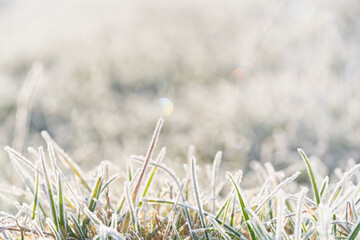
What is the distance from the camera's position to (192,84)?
354cm

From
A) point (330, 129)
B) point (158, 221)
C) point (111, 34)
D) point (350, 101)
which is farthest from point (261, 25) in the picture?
point (111, 34)

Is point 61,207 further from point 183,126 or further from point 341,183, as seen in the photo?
point 183,126

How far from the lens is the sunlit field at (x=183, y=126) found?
909 mm

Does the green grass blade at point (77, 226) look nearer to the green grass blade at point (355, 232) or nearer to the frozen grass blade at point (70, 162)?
the frozen grass blade at point (70, 162)

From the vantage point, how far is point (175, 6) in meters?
6.08

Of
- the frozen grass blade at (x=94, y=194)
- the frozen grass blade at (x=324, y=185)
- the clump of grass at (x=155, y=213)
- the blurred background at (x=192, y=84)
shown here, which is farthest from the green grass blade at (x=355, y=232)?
the blurred background at (x=192, y=84)

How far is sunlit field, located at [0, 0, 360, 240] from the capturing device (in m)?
0.91

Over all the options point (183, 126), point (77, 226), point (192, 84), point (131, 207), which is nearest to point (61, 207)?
point (77, 226)

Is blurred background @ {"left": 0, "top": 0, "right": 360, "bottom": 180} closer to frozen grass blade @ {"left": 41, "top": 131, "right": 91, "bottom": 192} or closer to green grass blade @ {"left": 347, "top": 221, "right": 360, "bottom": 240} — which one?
frozen grass blade @ {"left": 41, "top": 131, "right": 91, "bottom": 192}

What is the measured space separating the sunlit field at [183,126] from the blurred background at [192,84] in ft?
0.05

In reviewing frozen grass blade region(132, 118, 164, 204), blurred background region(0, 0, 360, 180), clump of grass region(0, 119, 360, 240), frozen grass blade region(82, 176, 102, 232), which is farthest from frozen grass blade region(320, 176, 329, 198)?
blurred background region(0, 0, 360, 180)

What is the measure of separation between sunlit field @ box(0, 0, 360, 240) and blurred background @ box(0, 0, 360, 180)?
0.01 m

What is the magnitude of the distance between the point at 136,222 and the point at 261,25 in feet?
4.98

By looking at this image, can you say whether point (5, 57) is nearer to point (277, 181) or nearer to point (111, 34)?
point (111, 34)
